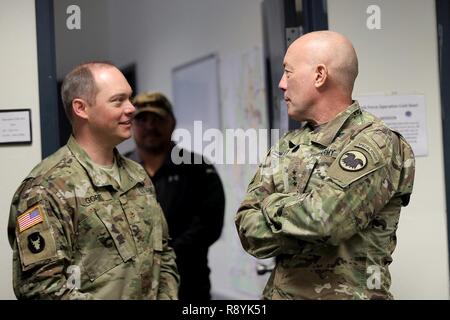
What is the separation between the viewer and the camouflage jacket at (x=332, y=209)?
1.44 meters

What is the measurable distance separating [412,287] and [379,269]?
84 cm

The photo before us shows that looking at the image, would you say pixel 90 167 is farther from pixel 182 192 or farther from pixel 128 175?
pixel 182 192

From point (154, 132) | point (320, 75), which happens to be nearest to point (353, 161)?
point (320, 75)

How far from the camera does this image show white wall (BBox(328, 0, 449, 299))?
7.49 ft

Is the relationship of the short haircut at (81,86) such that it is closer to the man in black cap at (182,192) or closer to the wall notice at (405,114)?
the man in black cap at (182,192)

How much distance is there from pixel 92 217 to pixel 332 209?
724 millimetres

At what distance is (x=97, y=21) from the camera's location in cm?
238

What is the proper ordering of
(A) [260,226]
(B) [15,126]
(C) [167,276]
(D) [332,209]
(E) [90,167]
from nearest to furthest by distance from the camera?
1. (D) [332,209]
2. (A) [260,226]
3. (E) [90,167]
4. (C) [167,276]
5. (B) [15,126]

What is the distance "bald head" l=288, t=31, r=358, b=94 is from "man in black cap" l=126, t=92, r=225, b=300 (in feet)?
3.87

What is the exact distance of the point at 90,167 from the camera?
5.86 ft

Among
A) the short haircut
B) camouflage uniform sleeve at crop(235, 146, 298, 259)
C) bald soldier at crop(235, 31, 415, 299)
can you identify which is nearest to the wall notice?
bald soldier at crop(235, 31, 415, 299)

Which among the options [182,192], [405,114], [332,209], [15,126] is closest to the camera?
[332,209]

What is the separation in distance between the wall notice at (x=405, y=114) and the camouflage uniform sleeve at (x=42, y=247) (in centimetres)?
126

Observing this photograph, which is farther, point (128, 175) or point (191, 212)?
point (191, 212)
